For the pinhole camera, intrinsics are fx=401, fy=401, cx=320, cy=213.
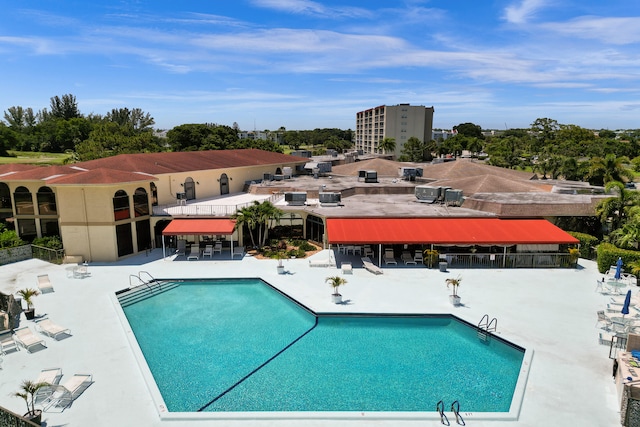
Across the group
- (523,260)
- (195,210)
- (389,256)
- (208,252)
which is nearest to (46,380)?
(208,252)

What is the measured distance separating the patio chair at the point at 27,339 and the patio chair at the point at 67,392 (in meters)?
4.25

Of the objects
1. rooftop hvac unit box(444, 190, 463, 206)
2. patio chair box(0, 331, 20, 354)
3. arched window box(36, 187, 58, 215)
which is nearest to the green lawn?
arched window box(36, 187, 58, 215)

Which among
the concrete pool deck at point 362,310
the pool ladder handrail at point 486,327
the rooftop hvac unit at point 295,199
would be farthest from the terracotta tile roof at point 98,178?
Answer: the pool ladder handrail at point 486,327

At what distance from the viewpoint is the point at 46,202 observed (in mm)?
34625

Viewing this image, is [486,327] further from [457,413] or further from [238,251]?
[238,251]

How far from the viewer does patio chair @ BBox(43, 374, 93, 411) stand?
14453mm

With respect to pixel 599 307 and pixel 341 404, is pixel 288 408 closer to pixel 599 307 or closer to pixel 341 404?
pixel 341 404

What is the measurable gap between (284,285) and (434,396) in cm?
1299

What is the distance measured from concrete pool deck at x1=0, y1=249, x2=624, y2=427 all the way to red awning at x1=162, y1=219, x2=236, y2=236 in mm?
2361

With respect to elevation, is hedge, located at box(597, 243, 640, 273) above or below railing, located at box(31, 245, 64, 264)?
above

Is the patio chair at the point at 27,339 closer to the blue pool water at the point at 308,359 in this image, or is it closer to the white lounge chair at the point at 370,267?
the blue pool water at the point at 308,359

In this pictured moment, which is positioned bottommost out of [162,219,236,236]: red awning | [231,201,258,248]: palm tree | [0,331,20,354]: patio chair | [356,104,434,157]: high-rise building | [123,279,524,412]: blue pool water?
[123,279,524,412]: blue pool water

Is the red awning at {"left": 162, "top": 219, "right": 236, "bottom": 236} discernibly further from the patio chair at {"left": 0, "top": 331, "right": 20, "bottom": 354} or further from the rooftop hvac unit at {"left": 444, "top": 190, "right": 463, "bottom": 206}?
the rooftop hvac unit at {"left": 444, "top": 190, "right": 463, "bottom": 206}

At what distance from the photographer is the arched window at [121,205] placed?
31.6m
